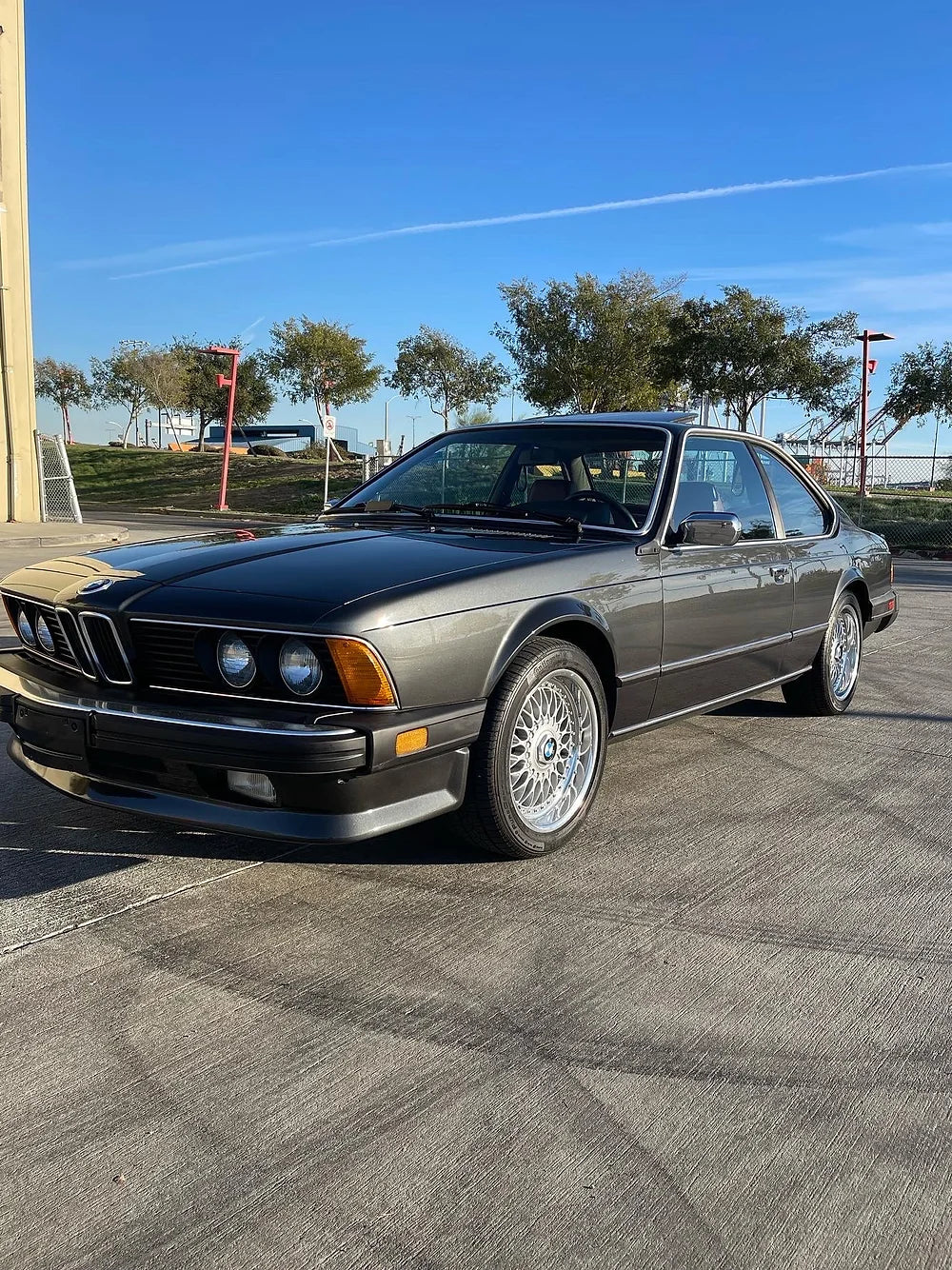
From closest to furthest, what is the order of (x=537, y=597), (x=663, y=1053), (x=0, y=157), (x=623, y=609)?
(x=663, y=1053) → (x=537, y=597) → (x=623, y=609) → (x=0, y=157)

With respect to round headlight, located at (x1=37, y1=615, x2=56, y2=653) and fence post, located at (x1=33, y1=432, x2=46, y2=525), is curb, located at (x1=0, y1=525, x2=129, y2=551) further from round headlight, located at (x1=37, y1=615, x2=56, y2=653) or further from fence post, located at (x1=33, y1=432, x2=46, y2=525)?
round headlight, located at (x1=37, y1=615, x2=56, y2=653)

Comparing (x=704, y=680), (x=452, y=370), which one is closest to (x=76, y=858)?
(x=704, y=680)

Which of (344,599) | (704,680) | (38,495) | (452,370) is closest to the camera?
(344,599)

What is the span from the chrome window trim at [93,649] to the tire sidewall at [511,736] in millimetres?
1136

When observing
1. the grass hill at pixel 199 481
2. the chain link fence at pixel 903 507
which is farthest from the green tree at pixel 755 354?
the grass hill at pixel 199 481

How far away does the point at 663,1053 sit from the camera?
2.52 m

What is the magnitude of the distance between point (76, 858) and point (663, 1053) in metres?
2.09

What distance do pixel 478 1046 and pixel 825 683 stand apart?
12.5 ft

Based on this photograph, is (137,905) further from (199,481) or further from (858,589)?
(199,481)

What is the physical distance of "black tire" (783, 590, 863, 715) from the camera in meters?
5.72

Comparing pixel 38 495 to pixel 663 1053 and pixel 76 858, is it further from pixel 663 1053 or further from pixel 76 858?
pixel 663 1053

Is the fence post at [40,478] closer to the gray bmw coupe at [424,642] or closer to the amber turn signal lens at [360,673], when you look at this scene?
the gray bmw coupe at [424,642]

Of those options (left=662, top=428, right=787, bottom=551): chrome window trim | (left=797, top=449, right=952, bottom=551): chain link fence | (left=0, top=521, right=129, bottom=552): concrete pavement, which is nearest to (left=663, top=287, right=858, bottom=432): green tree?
(left=797, top=449, right=952, bottom=551): chain link fence

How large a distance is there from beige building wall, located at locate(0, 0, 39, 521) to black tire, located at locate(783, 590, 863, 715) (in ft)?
57.6
